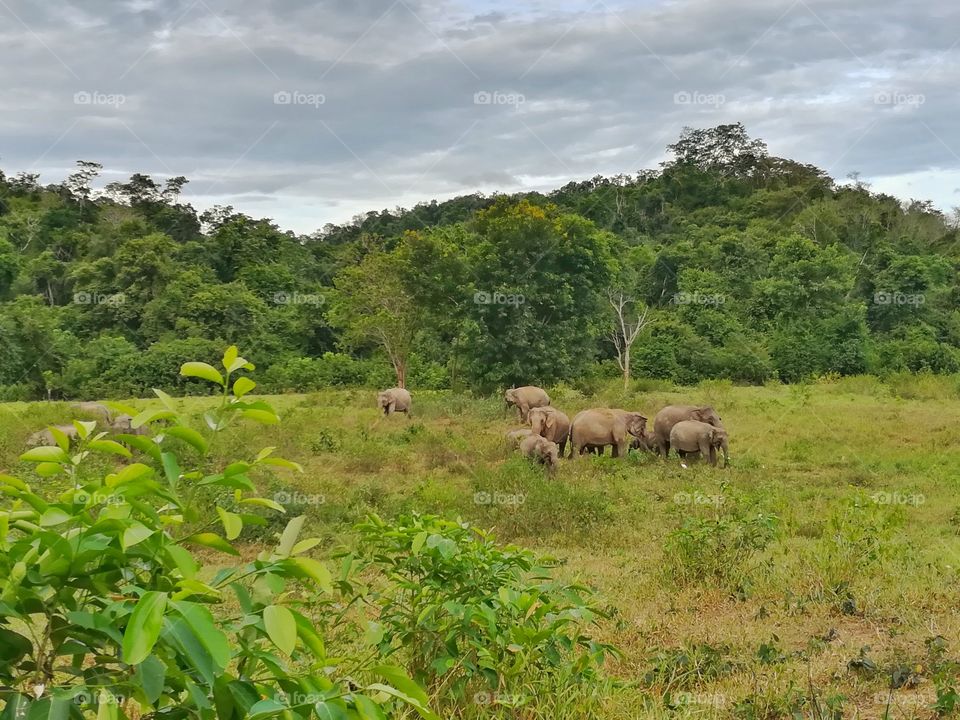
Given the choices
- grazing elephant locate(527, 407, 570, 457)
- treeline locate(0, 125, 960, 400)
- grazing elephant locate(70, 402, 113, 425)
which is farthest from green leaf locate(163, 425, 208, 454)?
treeline locate(0, 125, 960, 400)

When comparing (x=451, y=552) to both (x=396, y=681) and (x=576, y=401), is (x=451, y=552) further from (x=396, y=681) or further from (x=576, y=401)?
(x=576, y=401)

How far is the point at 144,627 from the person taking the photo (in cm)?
113

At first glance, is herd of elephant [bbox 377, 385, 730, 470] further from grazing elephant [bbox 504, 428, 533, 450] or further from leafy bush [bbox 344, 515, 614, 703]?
leafy bush [bbox 344, 515, 614, 703]

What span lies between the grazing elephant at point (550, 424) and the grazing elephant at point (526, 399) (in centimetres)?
241

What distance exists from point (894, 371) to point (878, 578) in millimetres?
20554

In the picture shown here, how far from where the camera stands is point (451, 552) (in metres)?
2.65

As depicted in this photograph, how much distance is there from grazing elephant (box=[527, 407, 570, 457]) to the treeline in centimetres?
682

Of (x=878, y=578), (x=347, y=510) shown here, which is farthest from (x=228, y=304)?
(x=878, y=578)

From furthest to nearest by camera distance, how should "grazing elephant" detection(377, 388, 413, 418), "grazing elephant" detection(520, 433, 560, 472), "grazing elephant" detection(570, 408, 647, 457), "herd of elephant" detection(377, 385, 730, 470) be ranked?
1. "grazing elephant" detection(377, 388, 413, 418)
2. "grazing elephant" detection(570, 408, 647, 457)
3. "herd of elephant" detection(377, 385, 730, 470)
4. "grazing elephant" detection(520, 433, 560, 472)

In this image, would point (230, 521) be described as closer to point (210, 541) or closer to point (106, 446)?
point (210, 541)

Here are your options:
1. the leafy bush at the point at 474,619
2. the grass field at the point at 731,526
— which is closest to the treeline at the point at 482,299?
the grass field at the point at 731,526

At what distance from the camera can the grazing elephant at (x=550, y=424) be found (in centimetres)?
1338

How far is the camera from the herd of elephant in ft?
38.8

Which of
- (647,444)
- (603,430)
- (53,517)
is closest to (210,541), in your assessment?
(53,517)
